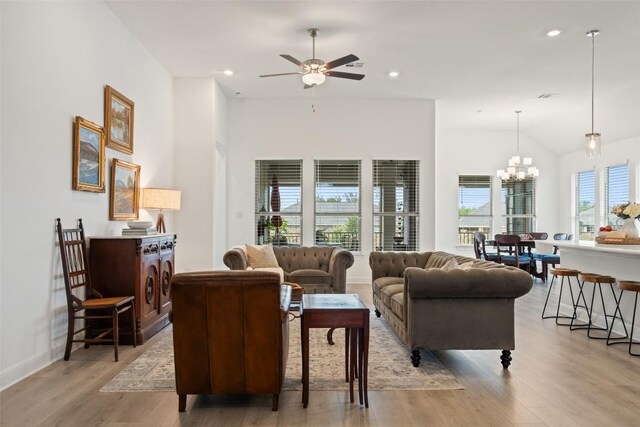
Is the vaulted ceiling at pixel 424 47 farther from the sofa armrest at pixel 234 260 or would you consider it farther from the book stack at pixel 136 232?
the sofa armrest at pixel 234 260

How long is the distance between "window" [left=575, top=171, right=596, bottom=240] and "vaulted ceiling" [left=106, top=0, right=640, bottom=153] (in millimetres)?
1571

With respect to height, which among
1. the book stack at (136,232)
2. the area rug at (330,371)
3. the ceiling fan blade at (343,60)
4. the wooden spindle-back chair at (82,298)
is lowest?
the area rug at (330,371)

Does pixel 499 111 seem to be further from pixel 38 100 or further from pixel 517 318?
pixel 38 100

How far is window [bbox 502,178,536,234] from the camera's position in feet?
34.9

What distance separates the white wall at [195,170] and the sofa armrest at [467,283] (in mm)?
4386

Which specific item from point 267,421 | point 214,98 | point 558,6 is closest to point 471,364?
point 267,421

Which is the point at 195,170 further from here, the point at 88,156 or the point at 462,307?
the point at 462,307

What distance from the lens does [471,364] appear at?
356 centimetres

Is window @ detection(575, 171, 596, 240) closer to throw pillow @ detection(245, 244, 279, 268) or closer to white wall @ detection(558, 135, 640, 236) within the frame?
white wall @ detection(558, 135, 640, 236)

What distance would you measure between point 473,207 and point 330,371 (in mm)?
8290

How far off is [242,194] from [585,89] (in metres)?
6.47

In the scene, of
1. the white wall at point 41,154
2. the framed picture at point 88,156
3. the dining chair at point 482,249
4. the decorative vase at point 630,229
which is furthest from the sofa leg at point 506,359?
the dining chair at point 482,249

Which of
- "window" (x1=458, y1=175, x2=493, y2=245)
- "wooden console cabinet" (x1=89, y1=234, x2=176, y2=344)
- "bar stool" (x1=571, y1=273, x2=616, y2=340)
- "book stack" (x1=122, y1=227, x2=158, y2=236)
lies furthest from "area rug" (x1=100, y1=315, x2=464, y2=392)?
"window" (x1=458, y1=175, x2=493, y2=245)

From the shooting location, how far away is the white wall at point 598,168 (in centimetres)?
838
